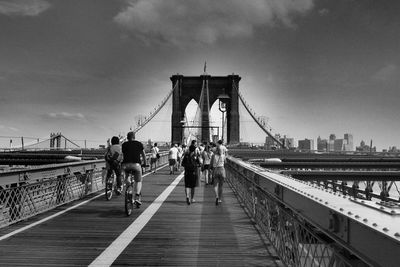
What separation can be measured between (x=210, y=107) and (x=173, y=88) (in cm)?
974

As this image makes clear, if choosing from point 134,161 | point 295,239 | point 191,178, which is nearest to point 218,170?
point 191,178

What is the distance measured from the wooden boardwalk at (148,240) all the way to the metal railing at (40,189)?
1.29 ft

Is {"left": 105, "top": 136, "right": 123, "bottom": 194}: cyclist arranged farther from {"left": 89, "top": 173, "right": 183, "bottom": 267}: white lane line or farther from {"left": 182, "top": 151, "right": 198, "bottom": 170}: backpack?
{"left": 182, "top": 151, "right": 198, "bottom": 170}: backpack

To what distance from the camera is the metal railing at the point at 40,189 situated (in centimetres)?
940

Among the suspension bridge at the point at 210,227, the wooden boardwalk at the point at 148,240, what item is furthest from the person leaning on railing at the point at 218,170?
the wooden boardwalk at the point at 148,240

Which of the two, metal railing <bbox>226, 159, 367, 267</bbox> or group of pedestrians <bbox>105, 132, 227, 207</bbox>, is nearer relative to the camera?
metal railing <bbox>226, 159, 367, 267</bbox>

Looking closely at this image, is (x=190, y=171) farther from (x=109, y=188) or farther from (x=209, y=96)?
(x=209, y=96)

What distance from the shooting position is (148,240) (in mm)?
7570

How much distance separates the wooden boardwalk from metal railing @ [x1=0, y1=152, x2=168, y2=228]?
392 mm

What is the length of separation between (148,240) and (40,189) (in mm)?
5436

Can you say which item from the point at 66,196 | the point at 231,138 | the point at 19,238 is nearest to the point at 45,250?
the point at 19,238

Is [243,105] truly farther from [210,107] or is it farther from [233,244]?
[233,244]

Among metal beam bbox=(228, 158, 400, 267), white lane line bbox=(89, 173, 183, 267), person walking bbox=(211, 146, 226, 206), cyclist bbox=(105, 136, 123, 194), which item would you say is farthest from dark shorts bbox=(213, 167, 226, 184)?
metal beam bbox=(228, 158, 400, 267)

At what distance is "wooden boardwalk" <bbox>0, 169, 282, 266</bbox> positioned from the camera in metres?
6.19
